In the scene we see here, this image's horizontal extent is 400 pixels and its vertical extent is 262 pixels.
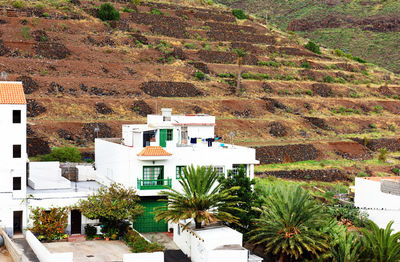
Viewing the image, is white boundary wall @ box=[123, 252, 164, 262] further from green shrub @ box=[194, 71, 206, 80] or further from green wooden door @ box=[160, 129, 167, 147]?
green shrub @ box=[194, 71, 206, 80]

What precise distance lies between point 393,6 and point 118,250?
13559 centimetres

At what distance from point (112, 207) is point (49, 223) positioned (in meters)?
3.26

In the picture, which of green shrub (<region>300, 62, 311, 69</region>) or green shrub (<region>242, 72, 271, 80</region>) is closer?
green shrub (<region>242, 72, 271, 80</region>)

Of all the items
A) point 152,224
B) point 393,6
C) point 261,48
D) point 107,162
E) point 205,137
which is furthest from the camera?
point 393,6

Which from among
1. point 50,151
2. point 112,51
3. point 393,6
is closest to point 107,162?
point 50,151

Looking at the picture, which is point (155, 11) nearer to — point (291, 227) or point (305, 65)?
point (305, 65)

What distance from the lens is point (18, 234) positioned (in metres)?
30.1

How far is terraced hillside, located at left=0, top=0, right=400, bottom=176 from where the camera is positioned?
5994 centimetres

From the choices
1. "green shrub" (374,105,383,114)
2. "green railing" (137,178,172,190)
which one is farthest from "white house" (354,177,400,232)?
"green shrub" (374,105,383,114)

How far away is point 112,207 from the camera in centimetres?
2983

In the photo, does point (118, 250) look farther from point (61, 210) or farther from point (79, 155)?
point (79, 155)

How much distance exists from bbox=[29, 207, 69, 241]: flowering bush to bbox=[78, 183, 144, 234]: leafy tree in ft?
3.91

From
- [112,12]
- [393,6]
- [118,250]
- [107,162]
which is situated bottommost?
[118,250]

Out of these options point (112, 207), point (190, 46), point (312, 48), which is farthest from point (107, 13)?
point (112, 207)
